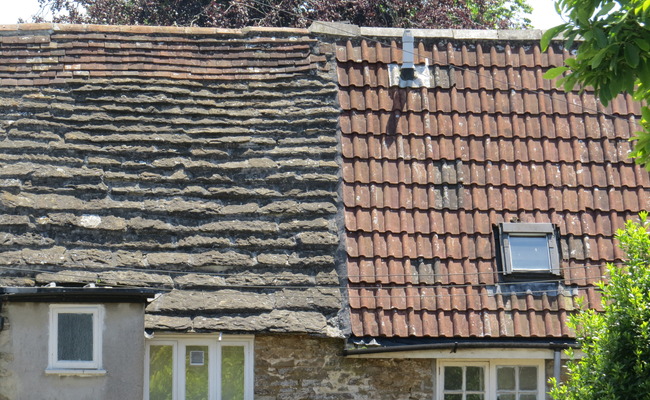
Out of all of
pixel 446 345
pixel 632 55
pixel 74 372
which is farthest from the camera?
pixel 446 345

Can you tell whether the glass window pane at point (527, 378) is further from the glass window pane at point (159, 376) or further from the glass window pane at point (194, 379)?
the glass window pane at point (159, 376)

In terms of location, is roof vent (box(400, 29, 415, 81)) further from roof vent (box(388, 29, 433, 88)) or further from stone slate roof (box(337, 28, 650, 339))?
stone slate roof (box(337, 28, 650, 339))

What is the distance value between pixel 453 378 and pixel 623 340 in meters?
3.51

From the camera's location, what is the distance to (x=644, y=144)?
8055 millimetres

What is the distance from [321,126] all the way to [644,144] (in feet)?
17.8

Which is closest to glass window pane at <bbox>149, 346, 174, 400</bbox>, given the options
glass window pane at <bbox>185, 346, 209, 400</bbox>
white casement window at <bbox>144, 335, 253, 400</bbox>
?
white casement window at <bbox>144, 335, 253, 400</bbox>

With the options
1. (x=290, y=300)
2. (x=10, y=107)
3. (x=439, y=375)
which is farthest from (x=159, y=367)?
(x=10, y=107)

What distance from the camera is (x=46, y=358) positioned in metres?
10.8

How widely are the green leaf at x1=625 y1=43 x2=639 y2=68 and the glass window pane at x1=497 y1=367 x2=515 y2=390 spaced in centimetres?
521

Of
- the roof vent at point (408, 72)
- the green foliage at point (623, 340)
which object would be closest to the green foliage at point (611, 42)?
the green foliage at point (623, 340)

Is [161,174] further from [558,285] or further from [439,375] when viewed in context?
[558,285]

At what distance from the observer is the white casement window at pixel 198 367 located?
11.4 m

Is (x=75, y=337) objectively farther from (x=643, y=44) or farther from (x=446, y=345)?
(x=643, y=44)

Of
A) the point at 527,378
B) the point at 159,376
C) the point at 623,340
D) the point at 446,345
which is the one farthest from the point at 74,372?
the point at 623,340
